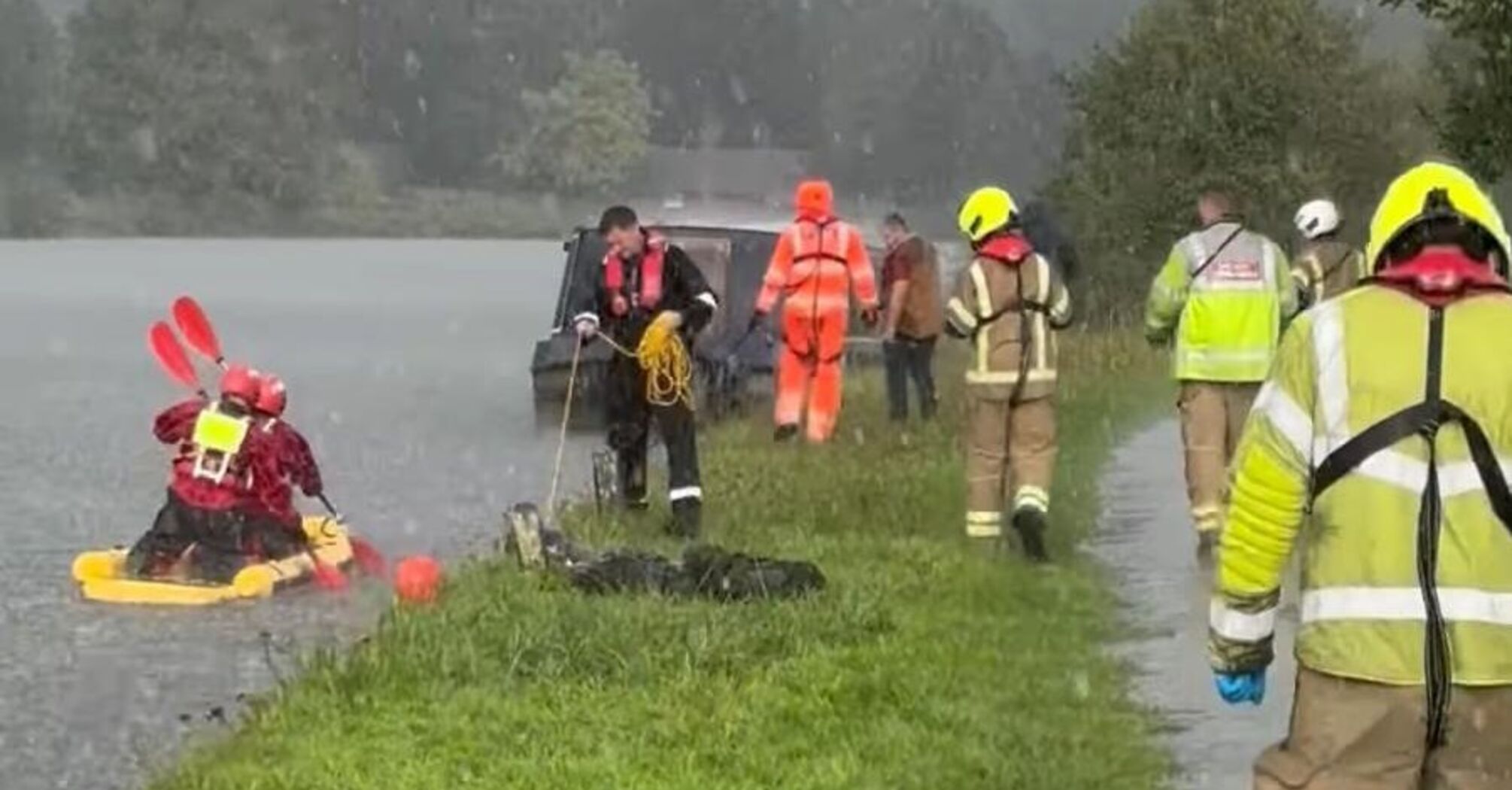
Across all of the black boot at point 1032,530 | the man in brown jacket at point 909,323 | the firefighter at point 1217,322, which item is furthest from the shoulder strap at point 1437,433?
the man in brown jacket at point 909,323

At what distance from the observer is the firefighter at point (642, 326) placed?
1405 cm

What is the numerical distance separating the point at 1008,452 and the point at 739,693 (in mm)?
3805

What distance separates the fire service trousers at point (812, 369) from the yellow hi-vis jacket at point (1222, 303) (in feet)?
20.0

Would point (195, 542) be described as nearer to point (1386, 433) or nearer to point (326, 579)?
point (326, 579)

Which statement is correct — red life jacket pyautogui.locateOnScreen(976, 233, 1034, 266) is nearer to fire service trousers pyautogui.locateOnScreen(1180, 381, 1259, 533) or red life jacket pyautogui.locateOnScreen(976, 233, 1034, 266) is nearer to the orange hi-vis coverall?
fire service trousers pyautogui.locateOnScreen(1180, 381, 1259, 533)

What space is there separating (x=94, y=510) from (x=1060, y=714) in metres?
9.97

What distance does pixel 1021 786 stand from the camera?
834 centimetres

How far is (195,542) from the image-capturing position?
534 inches

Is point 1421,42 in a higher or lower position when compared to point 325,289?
higher

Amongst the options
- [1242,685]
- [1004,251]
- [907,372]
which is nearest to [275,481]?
[1004,251]

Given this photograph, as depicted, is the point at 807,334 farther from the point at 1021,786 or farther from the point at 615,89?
the point at 615,89

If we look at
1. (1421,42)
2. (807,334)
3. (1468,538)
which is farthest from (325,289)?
(1468,538)

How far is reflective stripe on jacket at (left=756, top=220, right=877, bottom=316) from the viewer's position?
18938 mm

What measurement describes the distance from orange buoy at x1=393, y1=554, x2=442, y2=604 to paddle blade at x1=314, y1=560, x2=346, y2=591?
36.1 inches
